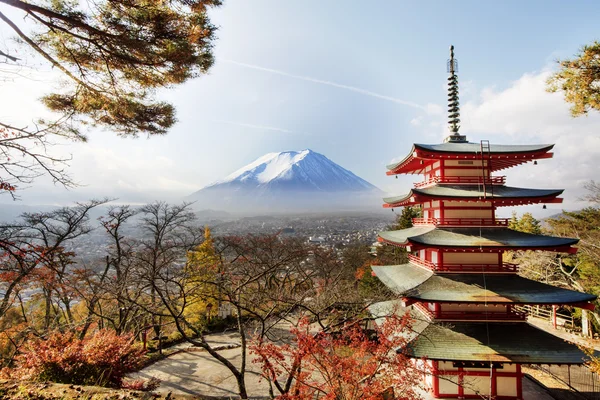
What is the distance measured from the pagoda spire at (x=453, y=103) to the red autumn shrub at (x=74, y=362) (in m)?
11.9

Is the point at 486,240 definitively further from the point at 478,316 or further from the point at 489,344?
the point at 489,344

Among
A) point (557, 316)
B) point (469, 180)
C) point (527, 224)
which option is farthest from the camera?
point (527, 224)

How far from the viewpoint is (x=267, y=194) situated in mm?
141750

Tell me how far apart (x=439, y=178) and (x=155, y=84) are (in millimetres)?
8148

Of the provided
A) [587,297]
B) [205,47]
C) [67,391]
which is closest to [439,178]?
[587,297]

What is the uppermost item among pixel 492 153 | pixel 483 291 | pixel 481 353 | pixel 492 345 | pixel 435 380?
pixel 492 153

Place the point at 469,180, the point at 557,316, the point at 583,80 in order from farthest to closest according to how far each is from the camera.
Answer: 1. the point at 557,316
2. the point at 469,180
3. the point at 583,80

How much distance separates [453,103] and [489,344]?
7.67 metres

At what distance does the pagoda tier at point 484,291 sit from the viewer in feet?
24.3

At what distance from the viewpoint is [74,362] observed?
6.74m

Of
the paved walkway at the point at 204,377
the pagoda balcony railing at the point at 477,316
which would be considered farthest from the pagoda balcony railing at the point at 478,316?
the paved walkway at the point at 204,377

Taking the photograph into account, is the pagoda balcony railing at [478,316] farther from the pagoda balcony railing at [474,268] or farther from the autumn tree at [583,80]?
the autumn tree at [583,80]

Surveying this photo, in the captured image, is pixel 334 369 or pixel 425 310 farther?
pixel 425 310

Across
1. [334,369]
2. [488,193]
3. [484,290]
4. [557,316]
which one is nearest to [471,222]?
[488,193]
